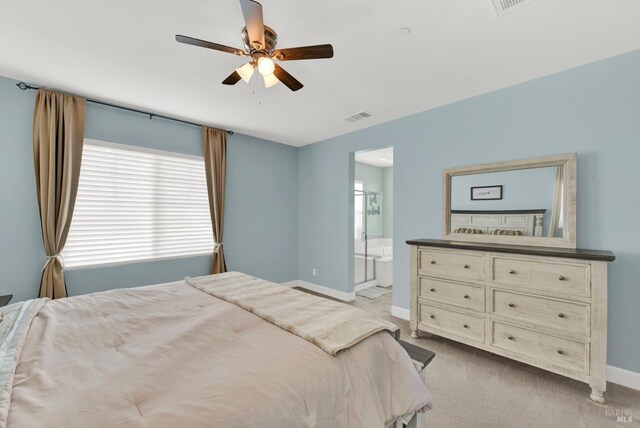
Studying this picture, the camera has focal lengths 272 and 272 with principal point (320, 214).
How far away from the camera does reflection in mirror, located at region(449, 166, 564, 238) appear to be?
250 cm

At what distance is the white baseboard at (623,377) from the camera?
6.98 feet

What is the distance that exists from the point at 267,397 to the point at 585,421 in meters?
2.24

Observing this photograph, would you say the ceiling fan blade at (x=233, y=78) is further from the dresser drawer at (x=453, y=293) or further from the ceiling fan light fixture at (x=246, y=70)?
the dresser drawer at (x=453, y=293)

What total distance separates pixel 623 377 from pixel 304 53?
11.3ft

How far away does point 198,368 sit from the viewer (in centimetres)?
108

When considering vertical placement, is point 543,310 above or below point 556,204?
below

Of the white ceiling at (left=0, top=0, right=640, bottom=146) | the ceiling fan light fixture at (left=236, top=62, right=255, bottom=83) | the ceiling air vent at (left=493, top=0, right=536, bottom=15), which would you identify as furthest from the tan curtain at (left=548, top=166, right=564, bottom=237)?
the ceiling fan light fixture at (left=236, top=62, right=255, bottom=83)

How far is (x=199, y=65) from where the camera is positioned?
92.5 inches

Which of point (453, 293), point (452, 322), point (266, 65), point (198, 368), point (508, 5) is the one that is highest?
point (508, 5)

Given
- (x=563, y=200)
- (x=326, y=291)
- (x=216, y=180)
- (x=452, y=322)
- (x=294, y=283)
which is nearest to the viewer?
(x=563, y=200)

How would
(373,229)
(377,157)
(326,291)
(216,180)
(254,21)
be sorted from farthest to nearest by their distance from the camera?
1. (373,229)
2. (377,157)
3. (326,291)
4. (216,180)
5. (254,21)

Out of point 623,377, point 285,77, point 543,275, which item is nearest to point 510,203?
point 543,275

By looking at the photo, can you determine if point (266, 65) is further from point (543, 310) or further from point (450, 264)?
point (543, 310)

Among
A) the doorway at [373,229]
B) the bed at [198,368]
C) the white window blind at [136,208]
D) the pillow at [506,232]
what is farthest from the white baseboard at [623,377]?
the white window blind at [136,208]
